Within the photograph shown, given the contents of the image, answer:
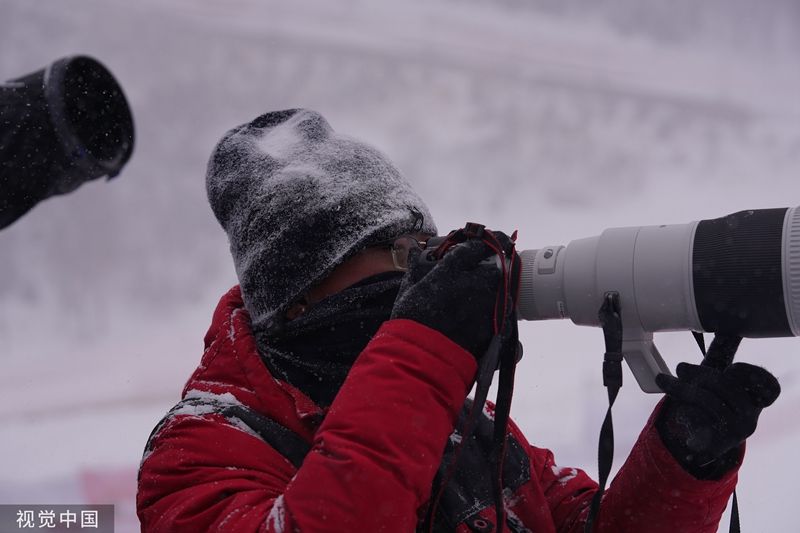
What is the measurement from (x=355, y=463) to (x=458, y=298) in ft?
0.68

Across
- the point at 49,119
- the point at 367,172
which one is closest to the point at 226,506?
the point at 367,172

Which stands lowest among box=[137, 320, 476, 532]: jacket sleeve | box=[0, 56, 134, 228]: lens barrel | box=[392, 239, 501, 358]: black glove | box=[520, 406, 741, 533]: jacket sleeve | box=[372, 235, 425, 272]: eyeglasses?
box=[520, 406, 741, 533]: jacket sleeve

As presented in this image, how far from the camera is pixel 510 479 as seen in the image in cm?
98

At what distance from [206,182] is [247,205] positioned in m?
0.12

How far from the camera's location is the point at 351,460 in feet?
2.23

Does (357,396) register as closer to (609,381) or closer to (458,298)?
(458,298)

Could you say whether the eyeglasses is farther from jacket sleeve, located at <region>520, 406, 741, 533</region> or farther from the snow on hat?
jacket sleeve, located at <region>520, 406, 741, 533</region>

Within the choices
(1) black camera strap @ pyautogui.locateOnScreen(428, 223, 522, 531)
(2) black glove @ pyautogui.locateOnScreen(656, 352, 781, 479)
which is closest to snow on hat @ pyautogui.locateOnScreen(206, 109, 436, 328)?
(1) black camera strap @ pyautogui.locateOnScreen(428, 223, 522, 531)

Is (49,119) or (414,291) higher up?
(49,119)

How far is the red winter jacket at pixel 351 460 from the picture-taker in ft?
2.24

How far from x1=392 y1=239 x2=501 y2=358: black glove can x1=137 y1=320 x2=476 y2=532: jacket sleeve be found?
Answer: 0.7 inches

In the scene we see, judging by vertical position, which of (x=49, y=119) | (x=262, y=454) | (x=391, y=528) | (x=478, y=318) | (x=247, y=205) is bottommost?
(x=391, y=528)

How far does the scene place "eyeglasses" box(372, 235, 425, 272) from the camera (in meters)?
0.99

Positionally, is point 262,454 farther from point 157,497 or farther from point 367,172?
point 367,172
